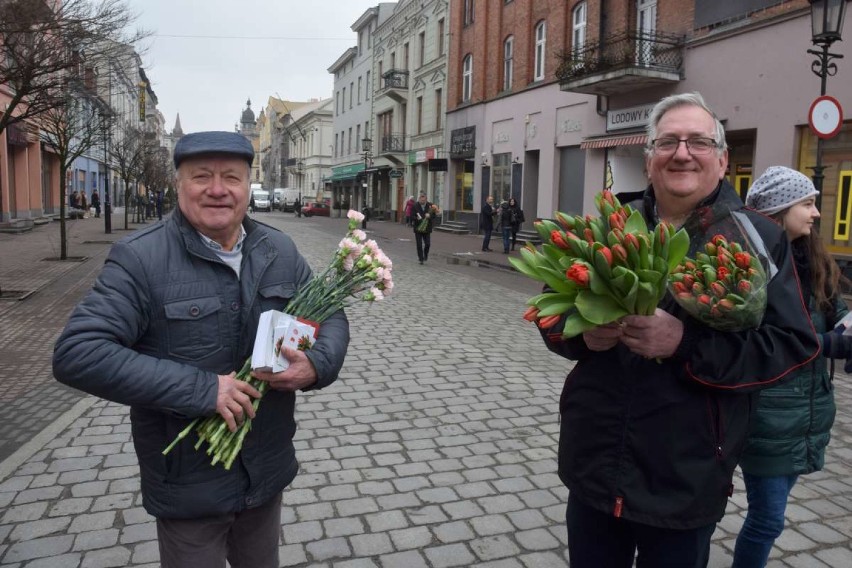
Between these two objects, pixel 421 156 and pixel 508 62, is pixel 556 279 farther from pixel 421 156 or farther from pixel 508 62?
pixel 421 156

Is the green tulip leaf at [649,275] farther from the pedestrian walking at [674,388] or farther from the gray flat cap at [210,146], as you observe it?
the gray flat cap at [210,146]

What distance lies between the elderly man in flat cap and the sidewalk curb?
283 centimetres

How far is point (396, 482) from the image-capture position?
425 cm

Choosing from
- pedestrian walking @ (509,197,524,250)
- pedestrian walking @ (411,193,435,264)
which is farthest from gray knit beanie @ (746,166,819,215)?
pedestrian walking @ (509,197,524,250)

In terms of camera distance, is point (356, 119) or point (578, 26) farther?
point (356, 119)

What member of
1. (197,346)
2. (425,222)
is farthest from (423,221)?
(197,346)

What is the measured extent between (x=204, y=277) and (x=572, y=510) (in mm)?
1413

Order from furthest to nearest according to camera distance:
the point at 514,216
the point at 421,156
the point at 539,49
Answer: the point at 421,156, the point at 539,49, the point at 514,216

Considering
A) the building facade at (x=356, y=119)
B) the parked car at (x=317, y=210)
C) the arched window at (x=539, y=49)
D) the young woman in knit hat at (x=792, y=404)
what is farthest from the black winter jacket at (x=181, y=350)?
the parked car at (x=317, y=210)

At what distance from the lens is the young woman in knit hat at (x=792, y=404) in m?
2.71

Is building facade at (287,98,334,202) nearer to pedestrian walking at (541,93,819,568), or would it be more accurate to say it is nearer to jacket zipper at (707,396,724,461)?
pedestrian walking at (541,93,819,568)

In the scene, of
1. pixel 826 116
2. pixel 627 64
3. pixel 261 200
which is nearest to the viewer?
pixel 826 116

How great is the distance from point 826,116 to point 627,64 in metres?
9.36

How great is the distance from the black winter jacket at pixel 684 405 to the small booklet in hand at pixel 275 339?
0.77 m
